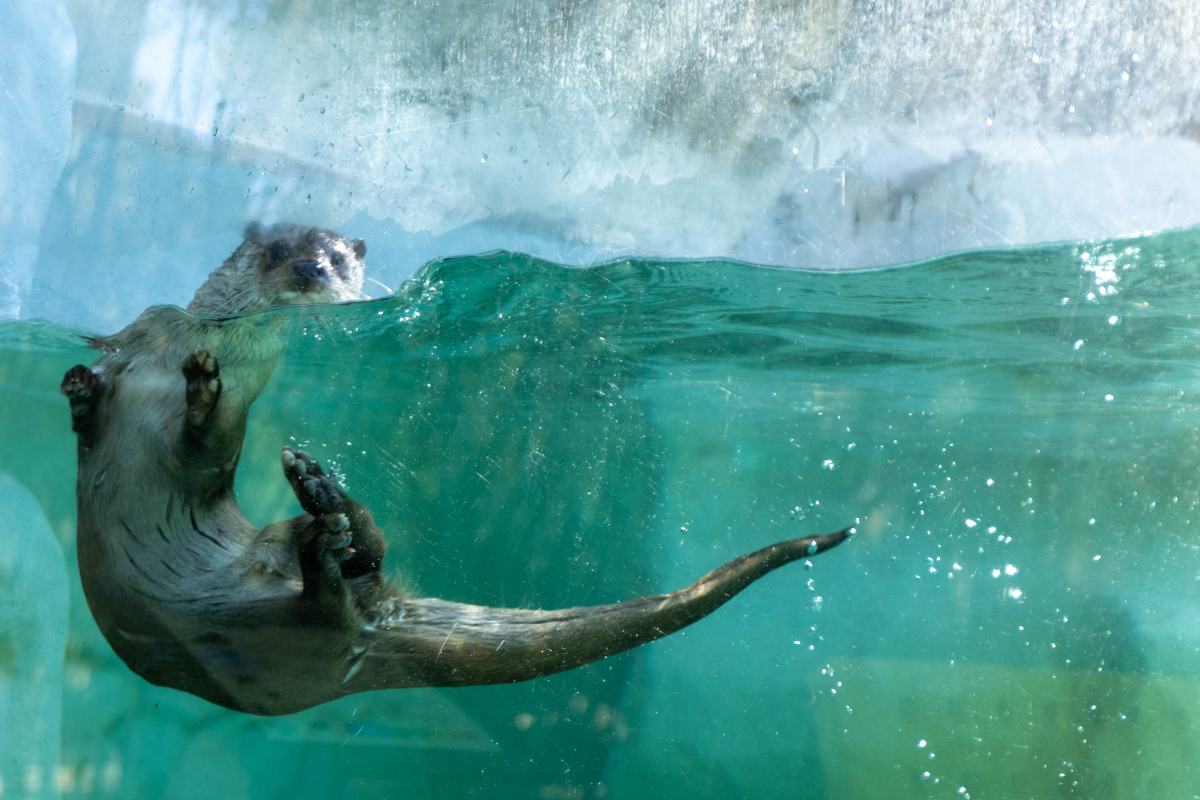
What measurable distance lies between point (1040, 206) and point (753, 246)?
41.7 inches

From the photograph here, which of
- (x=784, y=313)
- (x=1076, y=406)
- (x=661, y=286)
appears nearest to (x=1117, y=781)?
(x=1076, y=406)

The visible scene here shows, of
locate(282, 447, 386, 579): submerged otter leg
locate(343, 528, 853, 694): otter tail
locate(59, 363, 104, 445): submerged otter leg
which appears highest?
locate(59, 363, 104, 445): submerged otter leg

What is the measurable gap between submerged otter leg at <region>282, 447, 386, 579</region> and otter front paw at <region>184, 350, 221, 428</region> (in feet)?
0.91

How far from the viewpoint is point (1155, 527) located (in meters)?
8.87

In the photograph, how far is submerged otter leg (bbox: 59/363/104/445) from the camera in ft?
9.14

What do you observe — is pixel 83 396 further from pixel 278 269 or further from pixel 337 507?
pixel 337 507

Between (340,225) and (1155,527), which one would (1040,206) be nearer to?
(340,225)

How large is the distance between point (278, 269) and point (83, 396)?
836 millimetres

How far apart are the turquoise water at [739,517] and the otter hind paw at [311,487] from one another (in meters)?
0.44

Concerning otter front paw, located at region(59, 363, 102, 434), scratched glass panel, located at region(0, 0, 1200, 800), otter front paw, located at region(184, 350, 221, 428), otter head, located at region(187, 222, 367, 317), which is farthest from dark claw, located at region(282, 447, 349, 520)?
otter head, located at region(187, 222, 367, 317)

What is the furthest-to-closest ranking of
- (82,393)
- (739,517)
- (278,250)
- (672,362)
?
(739,517), (672,362), (278,250), (82,393)

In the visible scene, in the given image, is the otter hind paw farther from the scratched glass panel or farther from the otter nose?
the otter nose

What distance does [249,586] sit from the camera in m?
2.59

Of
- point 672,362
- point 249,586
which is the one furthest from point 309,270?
point 672,362
